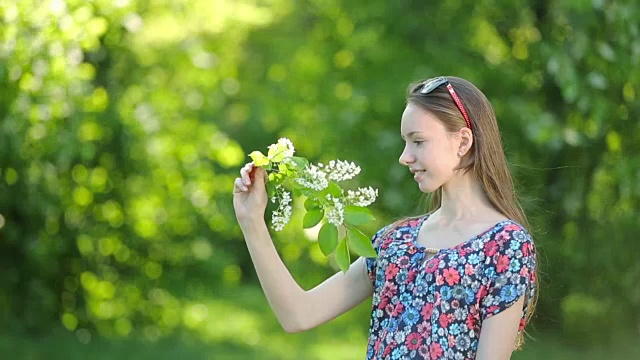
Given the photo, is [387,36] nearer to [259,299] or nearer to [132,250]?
[132,250]

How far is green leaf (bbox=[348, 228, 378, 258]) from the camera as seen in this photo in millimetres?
2076

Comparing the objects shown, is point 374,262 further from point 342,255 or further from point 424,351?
point 424,351

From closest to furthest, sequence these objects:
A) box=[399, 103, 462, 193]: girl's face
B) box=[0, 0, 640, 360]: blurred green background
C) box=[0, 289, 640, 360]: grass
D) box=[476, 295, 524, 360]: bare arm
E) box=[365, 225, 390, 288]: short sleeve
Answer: box=[476, 295, 524, 360]: bare arm < box=[399, 103, 462, 193]: girl's face < box=[365, 225, 390, 288]: short sleeve < box=[0, 0, 640, 360]: blurred green background < box=[0, 289, 640, 360]: grass

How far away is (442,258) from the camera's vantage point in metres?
2.03

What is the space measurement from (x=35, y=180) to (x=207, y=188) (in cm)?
99

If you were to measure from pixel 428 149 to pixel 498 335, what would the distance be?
370 mm

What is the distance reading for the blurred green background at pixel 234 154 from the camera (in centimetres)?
526

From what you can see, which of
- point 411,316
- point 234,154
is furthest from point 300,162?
point 234,154

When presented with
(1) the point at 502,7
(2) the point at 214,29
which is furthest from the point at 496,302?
(2) the point at 214,29

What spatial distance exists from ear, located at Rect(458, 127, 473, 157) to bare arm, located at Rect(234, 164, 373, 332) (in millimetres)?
311

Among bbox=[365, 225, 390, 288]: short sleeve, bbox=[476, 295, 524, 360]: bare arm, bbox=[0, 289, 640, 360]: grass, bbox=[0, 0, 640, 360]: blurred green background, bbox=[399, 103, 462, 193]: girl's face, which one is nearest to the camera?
bbox=[476, 295, 524, 360]: bare arm

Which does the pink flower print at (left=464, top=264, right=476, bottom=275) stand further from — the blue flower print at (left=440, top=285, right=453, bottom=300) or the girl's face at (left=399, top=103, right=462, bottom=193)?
the girl's face at (left=399, top=103, right=462, bottom=193)

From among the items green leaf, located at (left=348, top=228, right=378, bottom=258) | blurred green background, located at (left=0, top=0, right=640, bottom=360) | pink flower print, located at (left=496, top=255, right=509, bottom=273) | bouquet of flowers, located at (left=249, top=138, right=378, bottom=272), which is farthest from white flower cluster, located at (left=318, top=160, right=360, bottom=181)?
blurred green background, located at (left=0, top=0, right=640, bottom=360)

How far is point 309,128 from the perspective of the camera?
607 centimetres
